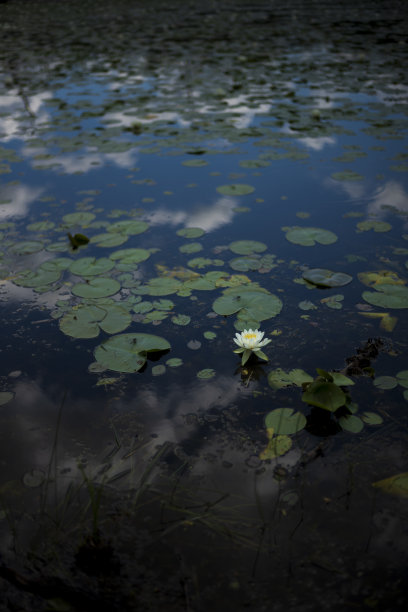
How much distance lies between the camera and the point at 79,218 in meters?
3.28

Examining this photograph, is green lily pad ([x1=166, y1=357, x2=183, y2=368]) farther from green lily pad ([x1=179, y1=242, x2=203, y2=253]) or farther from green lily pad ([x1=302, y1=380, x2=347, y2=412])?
green lily pad ([x1=179, y1=242, x2=203, y2=253])

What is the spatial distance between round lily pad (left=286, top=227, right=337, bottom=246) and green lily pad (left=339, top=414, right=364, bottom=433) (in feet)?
4.73

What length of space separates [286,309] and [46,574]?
1.54m

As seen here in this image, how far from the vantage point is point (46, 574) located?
3.93 ft

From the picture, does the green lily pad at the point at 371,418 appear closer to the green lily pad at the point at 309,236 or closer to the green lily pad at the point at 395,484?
the green lily pad at the point at 395,484

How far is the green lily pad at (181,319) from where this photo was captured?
2232mm

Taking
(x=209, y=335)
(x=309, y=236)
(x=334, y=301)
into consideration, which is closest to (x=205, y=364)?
(x=209, y=335)

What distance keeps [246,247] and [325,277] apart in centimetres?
57

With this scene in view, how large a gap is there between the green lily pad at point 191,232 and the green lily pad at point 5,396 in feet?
5.18

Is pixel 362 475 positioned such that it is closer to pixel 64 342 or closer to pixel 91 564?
pixel 91 564

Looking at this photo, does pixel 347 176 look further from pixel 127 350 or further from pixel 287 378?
pixel 127 350

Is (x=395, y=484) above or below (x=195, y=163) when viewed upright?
below

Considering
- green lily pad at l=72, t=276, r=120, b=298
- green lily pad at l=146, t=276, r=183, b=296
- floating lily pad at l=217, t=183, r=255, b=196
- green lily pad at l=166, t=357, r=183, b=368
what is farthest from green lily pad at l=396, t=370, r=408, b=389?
floating lily pad at l=217, t=183, r=255, b=196

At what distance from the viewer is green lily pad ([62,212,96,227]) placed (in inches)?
127
